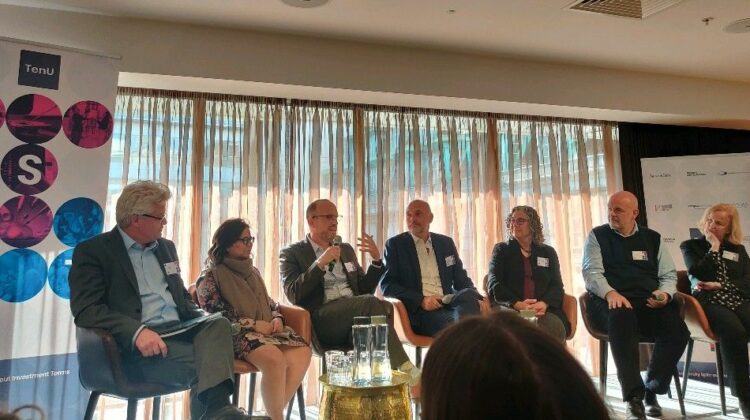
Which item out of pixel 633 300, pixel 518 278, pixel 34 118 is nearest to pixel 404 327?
pixel 518 278

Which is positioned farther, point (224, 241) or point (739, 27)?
point (739, 27)

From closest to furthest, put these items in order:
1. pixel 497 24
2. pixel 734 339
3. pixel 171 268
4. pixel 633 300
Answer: pixel 171 268
pixel 734 339
pixel 633 300
pixel 497 24

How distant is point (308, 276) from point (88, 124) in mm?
1510

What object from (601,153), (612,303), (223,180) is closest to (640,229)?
(612,303)

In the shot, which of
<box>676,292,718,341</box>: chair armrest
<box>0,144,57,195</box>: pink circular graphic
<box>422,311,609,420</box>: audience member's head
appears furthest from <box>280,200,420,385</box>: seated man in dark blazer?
<box>422,311,609,420</box>: audience member's head

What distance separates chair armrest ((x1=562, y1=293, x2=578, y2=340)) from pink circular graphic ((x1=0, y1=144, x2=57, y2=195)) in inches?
125

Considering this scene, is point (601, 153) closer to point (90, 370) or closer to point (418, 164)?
point (418, 164)

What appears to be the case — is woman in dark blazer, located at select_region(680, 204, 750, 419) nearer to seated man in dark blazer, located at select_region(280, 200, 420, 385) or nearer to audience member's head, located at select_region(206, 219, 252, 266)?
seated man in dark blazer, located at select_region(280, 200, 420, 385)

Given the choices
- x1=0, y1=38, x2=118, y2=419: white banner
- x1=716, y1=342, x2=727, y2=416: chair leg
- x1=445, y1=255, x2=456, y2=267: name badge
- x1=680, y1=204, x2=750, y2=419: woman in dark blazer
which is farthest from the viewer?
x1=445, y1=255, x2=456, y2=267: name badge

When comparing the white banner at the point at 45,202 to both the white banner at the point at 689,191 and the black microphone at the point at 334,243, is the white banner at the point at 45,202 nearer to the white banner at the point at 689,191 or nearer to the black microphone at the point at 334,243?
the black microphone at the point at 334,243

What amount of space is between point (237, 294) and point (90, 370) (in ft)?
2.51

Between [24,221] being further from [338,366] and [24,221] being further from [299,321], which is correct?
[338,366]

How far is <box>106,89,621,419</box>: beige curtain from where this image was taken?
3.86 m

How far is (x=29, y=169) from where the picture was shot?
2.91 meters
